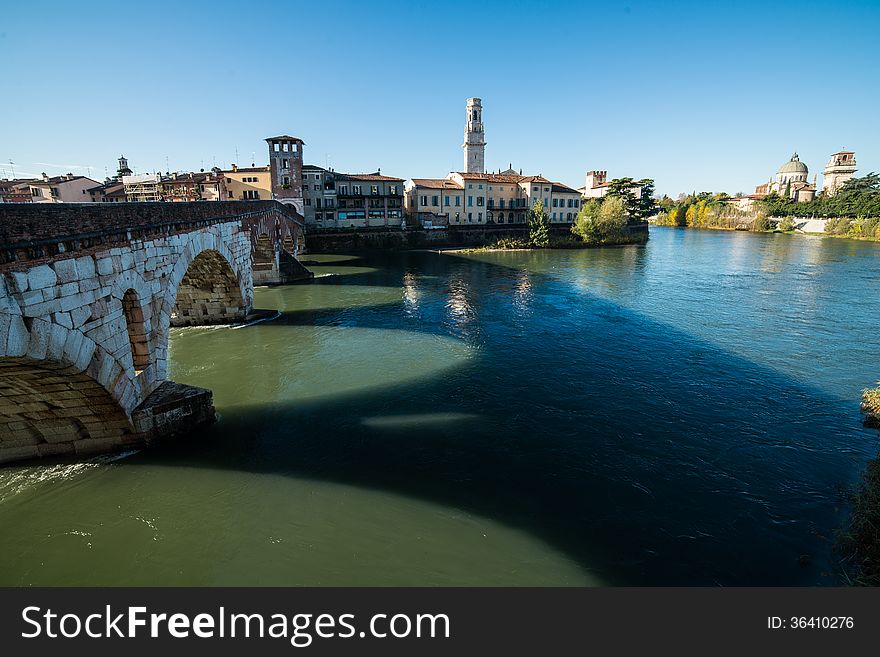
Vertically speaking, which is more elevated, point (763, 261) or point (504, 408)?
point (763, 261)

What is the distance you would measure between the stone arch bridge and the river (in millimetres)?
907

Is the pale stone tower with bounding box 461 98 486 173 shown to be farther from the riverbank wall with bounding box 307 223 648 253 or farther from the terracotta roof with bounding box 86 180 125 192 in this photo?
the terracotta roof with bounding box 86 180 125 192

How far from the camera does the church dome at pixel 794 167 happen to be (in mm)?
138500

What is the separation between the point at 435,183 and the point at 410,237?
36.8 feet

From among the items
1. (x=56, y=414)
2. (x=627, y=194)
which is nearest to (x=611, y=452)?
(x=56, y=414)

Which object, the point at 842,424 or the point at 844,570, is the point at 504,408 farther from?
the point at 842,424

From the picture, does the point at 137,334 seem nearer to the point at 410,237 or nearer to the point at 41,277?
the point at 41,277

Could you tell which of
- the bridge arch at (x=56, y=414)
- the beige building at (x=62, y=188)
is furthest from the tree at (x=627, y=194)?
the bridge arch at (x=56, y=414)

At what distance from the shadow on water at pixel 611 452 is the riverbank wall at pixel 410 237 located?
48.3m

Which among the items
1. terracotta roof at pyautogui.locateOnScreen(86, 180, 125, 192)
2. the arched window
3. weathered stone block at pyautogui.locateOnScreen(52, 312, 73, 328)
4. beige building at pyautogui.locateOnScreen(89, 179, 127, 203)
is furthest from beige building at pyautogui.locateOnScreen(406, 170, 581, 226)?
weathered stone block at pyautogui.locateOnScreen(52, 312, 73, 328)

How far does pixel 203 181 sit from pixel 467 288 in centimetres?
4450
